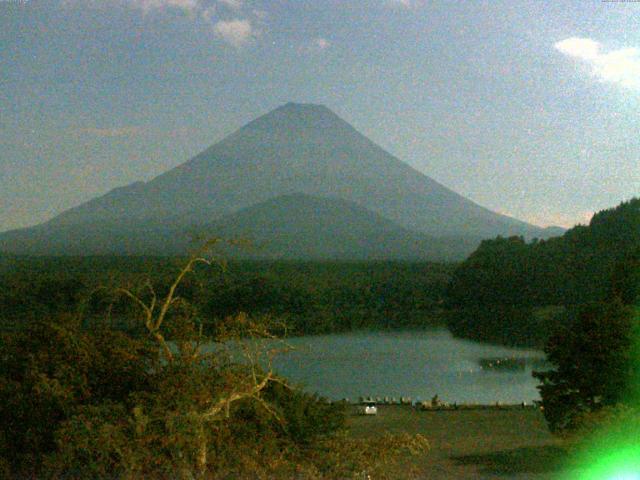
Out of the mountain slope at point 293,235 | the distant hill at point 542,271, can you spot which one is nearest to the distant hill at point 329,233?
the mountain slope at point 293,235

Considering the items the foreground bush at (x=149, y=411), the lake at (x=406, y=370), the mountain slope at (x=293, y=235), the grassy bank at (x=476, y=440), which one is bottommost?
the lake at (x=406, y=370)

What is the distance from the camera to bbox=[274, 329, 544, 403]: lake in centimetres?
1928

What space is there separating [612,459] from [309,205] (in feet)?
288

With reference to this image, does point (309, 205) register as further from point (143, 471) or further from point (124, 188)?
point (143, 471)

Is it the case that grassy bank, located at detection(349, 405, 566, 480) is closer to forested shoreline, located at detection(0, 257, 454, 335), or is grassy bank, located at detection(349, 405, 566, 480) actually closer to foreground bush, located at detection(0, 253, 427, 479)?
foreground bush, located at detection(0, 253, 427, 479)

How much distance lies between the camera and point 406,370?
76.4 ft

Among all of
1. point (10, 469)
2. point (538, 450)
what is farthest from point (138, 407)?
point (538, 450)

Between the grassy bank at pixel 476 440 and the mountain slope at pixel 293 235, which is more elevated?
the mountain slope at pixel 293 235

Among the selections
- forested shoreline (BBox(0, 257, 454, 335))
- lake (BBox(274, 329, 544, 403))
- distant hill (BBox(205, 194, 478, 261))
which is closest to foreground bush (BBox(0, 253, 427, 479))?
lake (BBox(274, 329, 544, 403))

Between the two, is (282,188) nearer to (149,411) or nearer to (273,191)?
(273,191)

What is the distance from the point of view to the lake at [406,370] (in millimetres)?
19281

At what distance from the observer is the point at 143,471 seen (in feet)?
15.6

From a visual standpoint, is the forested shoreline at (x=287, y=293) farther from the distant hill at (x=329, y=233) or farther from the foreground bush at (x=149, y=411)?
the distant hill at (x=329, y=233)

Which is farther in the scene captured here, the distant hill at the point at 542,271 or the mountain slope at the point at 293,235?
the mountain slope at the point at 293,235
